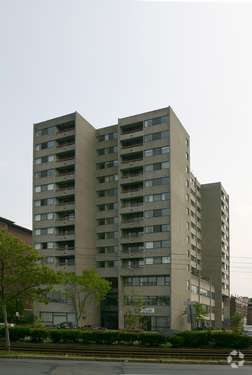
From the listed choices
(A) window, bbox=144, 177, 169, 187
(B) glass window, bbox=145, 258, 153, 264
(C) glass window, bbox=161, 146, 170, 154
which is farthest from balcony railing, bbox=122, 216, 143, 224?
(C) glass window, bbox=161, 146, 170, 154

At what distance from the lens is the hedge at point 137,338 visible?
39656 mm

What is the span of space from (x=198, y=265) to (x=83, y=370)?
92.6 meters

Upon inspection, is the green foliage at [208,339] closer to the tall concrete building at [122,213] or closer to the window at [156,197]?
the tall concrete building at [122,213]

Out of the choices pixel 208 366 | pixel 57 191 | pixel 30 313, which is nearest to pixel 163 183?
pixel 57 191

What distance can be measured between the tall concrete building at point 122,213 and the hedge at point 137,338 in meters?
38.7

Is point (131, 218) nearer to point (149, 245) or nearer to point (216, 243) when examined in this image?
point (149, 245)

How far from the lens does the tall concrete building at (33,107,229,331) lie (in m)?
86.0

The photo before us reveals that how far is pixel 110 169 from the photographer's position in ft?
323

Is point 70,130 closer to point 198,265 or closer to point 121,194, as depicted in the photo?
point 121,194

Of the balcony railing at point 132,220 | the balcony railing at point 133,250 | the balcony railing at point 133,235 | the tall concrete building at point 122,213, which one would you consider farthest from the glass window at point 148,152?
the balcony railing at point 133,250

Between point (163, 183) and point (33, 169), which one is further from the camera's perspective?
point (33, 169)

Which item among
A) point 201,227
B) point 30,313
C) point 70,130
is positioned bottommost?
point 30,313

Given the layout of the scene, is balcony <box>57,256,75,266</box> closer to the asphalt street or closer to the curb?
the curb

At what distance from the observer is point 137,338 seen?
41.4 metres
